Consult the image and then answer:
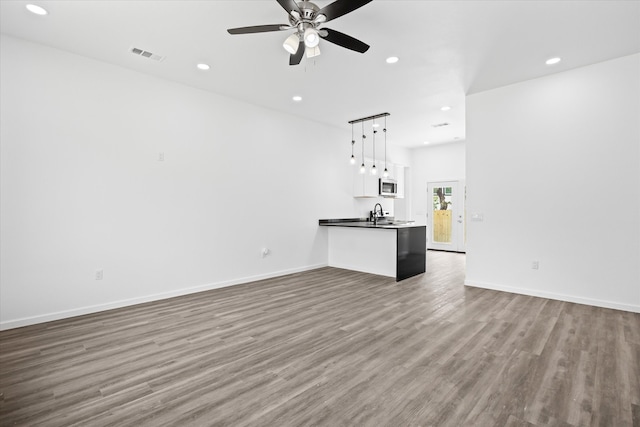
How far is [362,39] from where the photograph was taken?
3279mm

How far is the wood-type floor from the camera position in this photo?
71.7 inches

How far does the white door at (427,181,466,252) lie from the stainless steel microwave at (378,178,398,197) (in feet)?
5.21

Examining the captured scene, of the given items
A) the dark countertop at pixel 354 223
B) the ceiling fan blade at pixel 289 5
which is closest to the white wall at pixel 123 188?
the dark countertop at pixel 354 223

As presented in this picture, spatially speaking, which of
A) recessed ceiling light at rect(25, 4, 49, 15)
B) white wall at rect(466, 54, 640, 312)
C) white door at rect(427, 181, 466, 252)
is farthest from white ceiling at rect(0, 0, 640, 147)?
white door at rect(427, 181, 466, 252)

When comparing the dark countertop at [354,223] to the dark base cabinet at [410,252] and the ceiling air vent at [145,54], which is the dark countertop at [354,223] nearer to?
the dark base cabinet at [410,252]

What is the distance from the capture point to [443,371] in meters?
2.27

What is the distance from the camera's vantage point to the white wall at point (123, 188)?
3.25 meters

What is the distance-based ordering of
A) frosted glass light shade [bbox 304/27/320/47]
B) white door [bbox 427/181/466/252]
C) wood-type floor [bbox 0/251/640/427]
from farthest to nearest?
white door [bbox 427/181/466/252] < frosted glass light shade [bbox 304/27/320/47] < wood-type floor [bbox 0/251/640/427]

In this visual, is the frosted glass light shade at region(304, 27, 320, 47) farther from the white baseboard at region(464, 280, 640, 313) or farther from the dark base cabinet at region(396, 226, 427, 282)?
the white baseboard at region(464, 280, 640, 313)

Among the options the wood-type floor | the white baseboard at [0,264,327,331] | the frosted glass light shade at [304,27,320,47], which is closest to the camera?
the wood-type floor

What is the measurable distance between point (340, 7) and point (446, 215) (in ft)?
25.0

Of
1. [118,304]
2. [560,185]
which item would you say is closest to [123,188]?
[118,304]

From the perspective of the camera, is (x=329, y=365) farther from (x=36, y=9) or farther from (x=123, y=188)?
(x=36, y=9)

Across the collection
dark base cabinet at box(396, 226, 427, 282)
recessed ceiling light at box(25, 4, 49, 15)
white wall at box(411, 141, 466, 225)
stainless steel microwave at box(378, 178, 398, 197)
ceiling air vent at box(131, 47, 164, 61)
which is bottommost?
dark base cabinet at box(396, 226, 427, 282)
